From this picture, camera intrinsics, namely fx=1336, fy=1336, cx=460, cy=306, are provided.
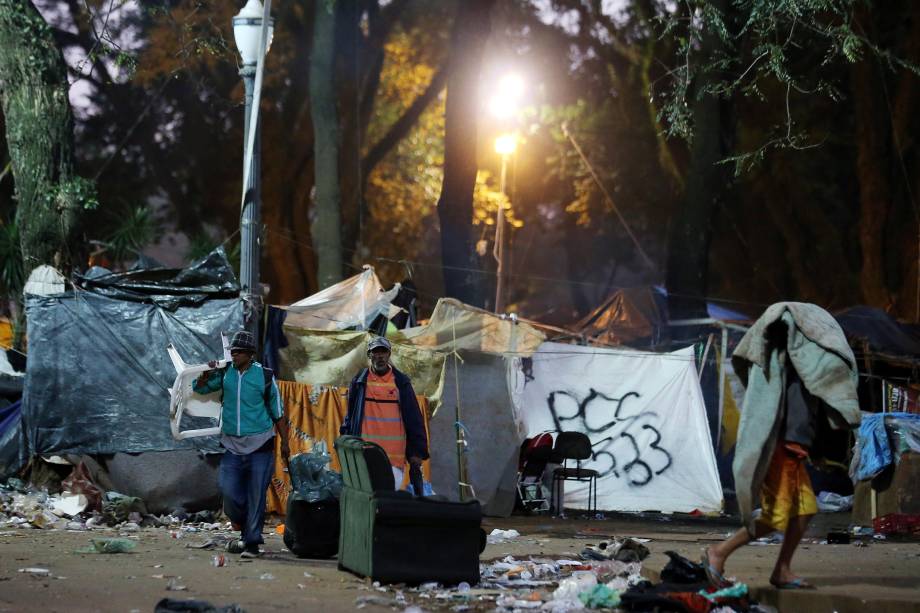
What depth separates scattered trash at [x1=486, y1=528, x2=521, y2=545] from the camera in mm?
12812

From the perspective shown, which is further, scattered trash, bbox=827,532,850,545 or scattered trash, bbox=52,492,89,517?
scattered trash, bbox=52,492,89,517

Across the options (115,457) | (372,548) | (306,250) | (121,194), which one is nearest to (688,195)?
(306,250)

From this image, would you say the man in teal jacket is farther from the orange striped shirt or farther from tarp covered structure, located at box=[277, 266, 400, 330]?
tarp covered structure, located at box=[277, 266, 400, 330]

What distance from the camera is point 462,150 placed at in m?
21.2

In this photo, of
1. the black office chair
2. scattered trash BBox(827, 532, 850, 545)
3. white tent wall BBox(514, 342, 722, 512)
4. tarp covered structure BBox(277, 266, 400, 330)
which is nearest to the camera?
scattered trash BBox(827, 532, 850, 545)

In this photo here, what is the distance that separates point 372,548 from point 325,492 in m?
1.98

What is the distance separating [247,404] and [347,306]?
18.7 ft

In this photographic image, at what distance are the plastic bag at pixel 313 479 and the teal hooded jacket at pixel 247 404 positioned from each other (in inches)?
21.1

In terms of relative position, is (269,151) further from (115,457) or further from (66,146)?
(115,457)

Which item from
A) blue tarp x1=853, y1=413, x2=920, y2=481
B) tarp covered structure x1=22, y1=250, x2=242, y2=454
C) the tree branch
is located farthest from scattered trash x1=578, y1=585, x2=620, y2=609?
the tree branch

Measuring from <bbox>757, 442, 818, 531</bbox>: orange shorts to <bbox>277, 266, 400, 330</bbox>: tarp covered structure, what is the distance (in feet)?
28.6

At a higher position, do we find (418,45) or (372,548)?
(418,45)

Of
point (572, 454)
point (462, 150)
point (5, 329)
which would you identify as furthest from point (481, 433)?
point (5, 329)

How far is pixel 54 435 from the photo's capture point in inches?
558
